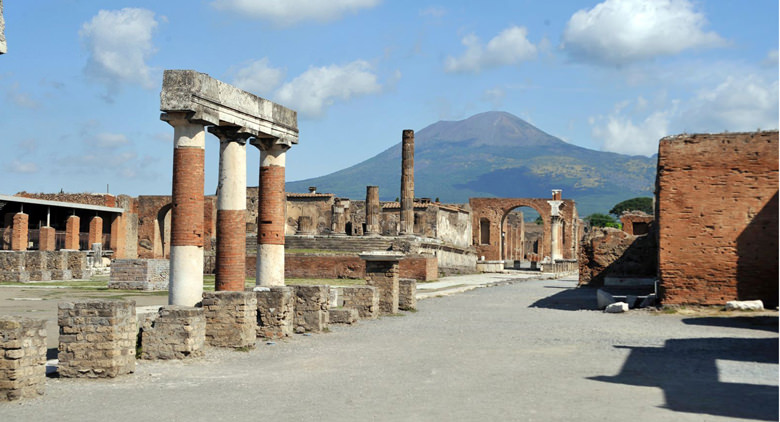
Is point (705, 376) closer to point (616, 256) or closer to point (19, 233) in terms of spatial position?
point (616, 256)

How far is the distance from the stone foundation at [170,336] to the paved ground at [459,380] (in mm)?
243

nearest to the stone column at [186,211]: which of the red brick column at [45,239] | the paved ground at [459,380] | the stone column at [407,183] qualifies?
the paved ground at [459,380]

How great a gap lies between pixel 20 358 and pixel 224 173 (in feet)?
21.8

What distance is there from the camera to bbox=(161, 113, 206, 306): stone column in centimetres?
1173

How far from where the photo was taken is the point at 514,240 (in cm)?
7331

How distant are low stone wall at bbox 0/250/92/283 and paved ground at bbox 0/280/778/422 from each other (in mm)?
17605

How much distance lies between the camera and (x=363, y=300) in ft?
51.2

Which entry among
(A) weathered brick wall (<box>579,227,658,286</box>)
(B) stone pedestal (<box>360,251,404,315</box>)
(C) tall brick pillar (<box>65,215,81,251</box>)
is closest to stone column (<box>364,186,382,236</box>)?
(A) weathered brick wall (<box>579,227,658,286</box>)

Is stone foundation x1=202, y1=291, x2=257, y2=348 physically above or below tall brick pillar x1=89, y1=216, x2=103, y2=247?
below

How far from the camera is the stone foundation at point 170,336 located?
9609 millimetres

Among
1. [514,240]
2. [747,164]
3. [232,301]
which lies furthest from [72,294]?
[514,240]

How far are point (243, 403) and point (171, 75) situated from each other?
6.30 m

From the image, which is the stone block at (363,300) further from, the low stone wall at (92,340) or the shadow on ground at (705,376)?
the low stone wall at (92,340)

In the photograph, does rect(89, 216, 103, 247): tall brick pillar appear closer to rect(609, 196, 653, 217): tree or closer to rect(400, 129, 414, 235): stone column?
rect(400, 129, 414, 235): stone column
